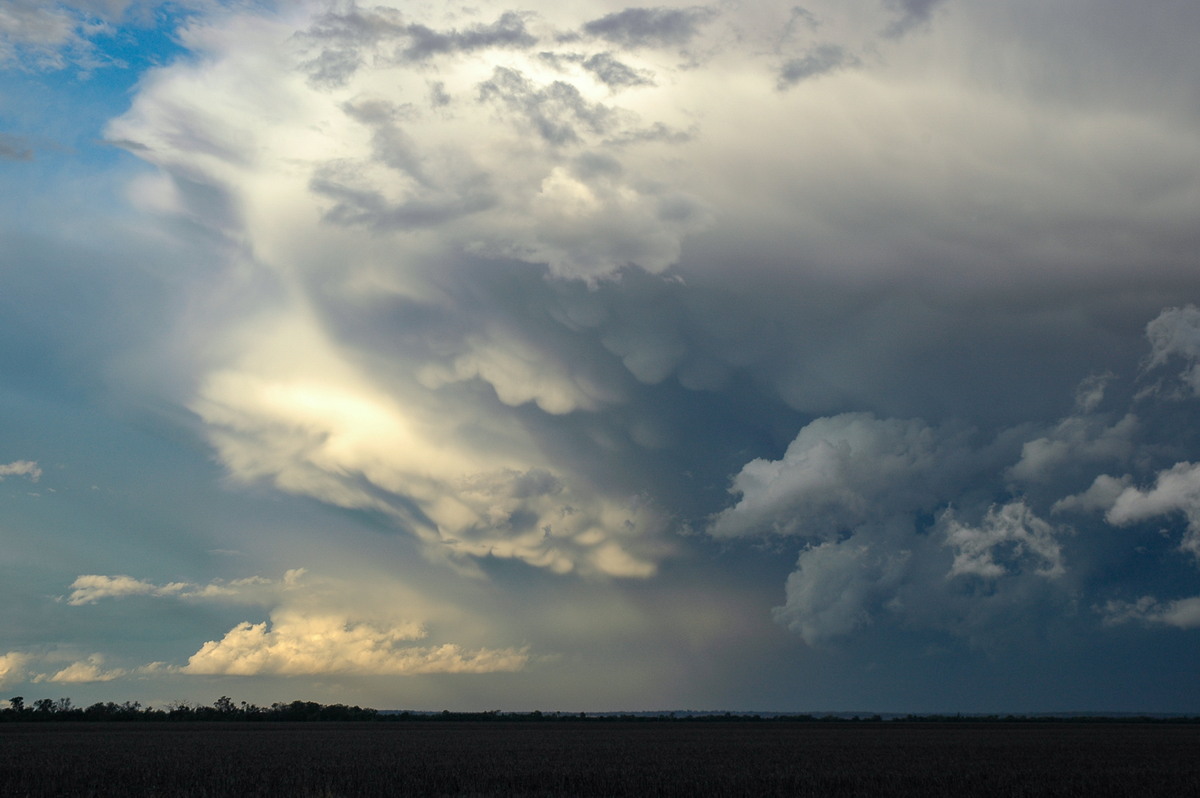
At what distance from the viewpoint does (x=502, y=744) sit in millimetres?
71562

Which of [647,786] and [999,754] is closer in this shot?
[647,786]

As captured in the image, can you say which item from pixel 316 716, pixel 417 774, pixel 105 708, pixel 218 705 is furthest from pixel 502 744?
pixel 105 708

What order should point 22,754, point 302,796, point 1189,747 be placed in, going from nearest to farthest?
point 302,796 → point 22,754 → point 1189,747

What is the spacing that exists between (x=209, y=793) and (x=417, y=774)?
11.0 metres

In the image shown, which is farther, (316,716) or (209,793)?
(316,716)

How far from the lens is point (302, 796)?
32000mm

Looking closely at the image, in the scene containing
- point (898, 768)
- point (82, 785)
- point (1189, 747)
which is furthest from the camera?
point (1189, 747)

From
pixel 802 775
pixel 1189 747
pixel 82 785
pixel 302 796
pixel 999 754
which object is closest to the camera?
pixel 302 796

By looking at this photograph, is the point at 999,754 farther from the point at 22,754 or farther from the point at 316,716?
the point at 316,716

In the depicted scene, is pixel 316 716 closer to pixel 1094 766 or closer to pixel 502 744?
pixel 502 744

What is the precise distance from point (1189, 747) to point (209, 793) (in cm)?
7646

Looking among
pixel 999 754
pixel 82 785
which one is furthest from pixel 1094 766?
pixel 82 785

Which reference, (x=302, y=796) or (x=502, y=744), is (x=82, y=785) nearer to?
(x=302, y=796)

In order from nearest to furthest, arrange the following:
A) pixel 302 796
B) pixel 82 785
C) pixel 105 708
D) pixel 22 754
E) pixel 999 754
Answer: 1. pixel 302 796
2. pixel 82 785
3. pixel 22 754
4. pixel 999 754
5. pixel 105 708
